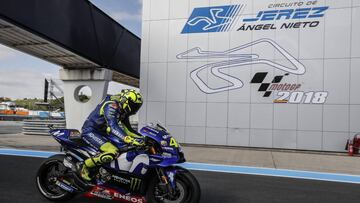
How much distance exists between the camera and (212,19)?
17.5m

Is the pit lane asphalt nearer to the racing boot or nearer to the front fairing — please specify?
the racing boot

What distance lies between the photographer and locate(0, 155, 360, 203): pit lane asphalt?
6.01 meters

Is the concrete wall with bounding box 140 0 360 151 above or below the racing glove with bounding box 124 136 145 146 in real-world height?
above

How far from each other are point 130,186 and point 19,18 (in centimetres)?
1078

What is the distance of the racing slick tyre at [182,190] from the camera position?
459cm

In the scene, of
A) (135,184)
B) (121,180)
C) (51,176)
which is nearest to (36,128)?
(51,176)

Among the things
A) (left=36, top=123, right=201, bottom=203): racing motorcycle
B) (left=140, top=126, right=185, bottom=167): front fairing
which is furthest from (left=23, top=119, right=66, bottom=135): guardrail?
(left=140, top=126, right=185, bottom=167): front fairing

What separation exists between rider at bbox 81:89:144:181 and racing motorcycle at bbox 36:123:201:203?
0.10 meters

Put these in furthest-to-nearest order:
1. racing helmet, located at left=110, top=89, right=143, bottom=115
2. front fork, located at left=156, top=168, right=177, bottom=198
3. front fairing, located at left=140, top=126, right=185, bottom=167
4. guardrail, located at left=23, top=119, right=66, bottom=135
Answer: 1. guardrail, located at left=23, top=119, right=66, bottom=135
2. racing helmet, located at left=110, top=89, right=143, bottom=115
3. front fork, located at left=156, top=168, right=177, bottom=198
4. front fairing, located at left=140, top=126, right=185, bottom=167

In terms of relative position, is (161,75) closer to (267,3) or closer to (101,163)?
(267,3)

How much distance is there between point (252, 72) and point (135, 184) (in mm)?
12843

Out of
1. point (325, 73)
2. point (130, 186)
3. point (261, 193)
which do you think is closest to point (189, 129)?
point (325, 73)

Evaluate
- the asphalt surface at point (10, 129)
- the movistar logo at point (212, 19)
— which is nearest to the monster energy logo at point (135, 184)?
the movistar logo at point (212, 19)

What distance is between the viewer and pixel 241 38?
17.0m
